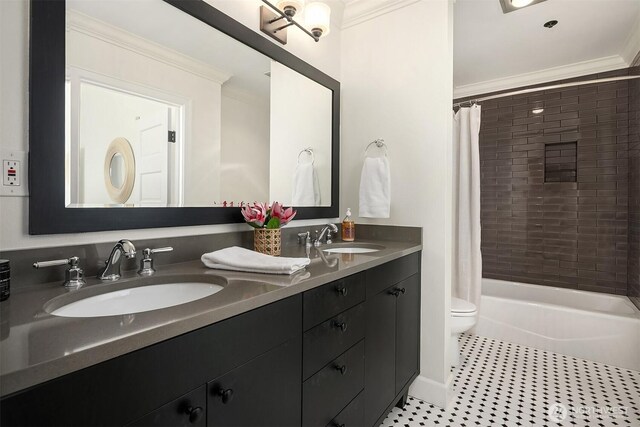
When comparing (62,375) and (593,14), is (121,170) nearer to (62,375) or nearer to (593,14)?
(62,375)

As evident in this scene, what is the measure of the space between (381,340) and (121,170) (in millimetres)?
1266

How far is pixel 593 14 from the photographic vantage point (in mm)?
2168

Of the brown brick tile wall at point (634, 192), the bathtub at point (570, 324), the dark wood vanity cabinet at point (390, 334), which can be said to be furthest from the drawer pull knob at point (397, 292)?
the brown brick tile wall at point (634, 192)

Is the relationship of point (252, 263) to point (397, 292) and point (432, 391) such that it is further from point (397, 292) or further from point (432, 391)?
point (432, 391)

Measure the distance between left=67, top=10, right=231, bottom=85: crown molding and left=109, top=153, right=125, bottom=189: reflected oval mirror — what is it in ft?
1.23

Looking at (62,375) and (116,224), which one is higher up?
(116,224)

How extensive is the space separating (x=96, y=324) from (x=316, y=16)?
174 cm

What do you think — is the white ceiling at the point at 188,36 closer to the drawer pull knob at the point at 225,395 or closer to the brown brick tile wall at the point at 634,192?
the drawer pull knob at the point at 225,395

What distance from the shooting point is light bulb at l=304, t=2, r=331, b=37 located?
5.65 feet

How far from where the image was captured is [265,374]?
853 millimetres

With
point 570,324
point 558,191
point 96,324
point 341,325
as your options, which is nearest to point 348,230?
point 341,325

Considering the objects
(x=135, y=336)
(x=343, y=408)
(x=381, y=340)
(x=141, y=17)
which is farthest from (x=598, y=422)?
(x=141, y=17)

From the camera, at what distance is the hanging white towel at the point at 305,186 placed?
1.89 metres

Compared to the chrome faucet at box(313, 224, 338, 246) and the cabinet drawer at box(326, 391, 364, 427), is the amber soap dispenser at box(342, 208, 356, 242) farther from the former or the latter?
the cabinet drawer at box(326, 391, 364, 427)
